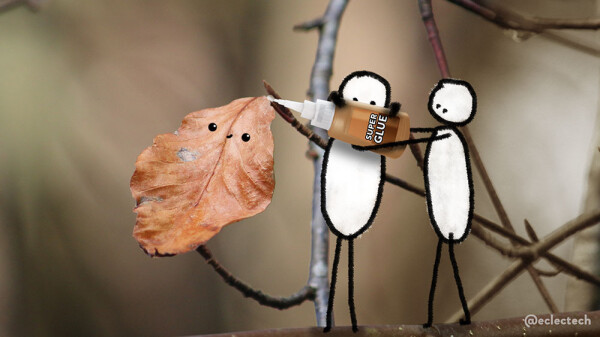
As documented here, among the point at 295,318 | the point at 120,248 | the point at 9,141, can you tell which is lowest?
the point at 295,318

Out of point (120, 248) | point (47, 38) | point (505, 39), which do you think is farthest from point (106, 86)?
point (505, 39)

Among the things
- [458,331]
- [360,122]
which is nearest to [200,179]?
[360,122]

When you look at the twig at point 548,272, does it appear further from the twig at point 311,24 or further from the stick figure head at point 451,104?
the twig at point 311,24

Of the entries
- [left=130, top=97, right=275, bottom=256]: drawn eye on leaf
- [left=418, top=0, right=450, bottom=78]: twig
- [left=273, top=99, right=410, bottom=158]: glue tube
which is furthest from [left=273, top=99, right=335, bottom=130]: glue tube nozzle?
[left=418, top=0, right=450, bottom=78]: twig

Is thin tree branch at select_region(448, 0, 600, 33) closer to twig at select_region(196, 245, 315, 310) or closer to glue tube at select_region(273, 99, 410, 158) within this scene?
glue tube at select_region(273, 99, 410, 158)

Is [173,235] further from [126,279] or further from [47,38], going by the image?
[47,38]

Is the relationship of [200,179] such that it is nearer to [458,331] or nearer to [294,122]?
[294,122]
